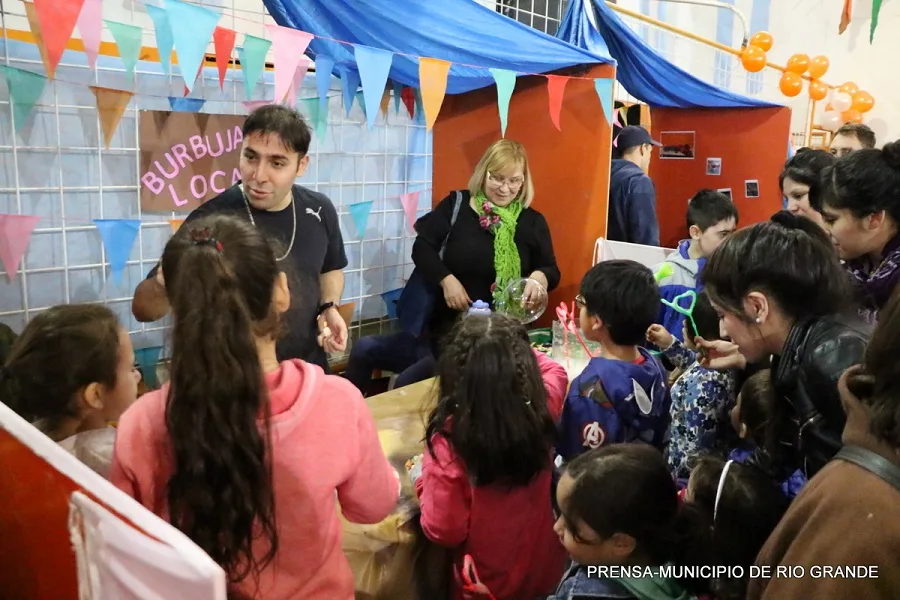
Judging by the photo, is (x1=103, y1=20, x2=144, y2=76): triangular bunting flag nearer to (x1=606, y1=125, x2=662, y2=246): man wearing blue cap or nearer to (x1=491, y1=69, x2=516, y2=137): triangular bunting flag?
(x1=491, y1=69, x2=516, y2=137): triangular bunting flag

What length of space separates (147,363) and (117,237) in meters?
0.55

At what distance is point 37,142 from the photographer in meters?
2.20

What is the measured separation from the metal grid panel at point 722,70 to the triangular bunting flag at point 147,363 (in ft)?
15.1

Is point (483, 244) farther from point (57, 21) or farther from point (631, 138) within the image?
point (57, 21)

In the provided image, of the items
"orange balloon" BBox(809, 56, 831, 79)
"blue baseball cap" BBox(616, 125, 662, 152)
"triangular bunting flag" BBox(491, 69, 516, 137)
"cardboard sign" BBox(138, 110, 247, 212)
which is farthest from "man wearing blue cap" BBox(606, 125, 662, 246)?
"orange balloon" BBox(809, 56, 831, 79)

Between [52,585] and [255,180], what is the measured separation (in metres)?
1.05

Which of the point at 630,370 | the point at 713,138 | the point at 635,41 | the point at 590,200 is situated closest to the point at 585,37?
the point at 635,41

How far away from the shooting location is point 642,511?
119 centimetres

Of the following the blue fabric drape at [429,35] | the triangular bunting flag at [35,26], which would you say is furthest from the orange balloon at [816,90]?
the triangular bunting flag at [35,26]

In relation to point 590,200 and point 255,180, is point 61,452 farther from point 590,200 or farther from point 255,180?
point 590,200

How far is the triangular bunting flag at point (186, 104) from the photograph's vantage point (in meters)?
2.49

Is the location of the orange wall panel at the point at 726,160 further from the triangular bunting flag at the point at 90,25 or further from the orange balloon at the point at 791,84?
the triangular bunting flag at the point at 90,25

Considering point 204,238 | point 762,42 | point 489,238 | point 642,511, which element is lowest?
point 642,511

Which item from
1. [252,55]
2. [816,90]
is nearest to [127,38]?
[252,55]
